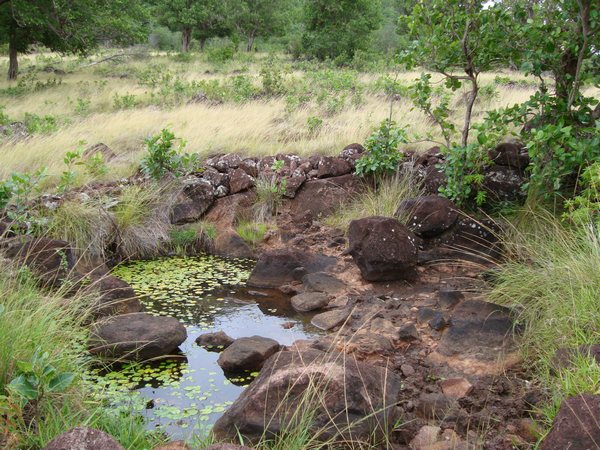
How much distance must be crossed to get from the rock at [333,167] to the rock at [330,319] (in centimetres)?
312

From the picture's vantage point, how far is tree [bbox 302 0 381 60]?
25.3 meters

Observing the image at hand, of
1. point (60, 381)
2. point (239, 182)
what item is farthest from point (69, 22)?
point (60, 381)

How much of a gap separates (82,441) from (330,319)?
356 cm

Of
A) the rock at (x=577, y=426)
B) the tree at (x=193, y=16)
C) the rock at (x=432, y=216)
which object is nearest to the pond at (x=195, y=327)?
the rock at (x=432, y=216)

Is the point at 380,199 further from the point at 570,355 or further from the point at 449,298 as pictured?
the point at 570,355

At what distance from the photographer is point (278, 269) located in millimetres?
6969

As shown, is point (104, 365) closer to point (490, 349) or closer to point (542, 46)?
point (490, 349)

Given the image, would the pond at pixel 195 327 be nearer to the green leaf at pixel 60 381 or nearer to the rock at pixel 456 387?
the green leaf at pixel 60 381

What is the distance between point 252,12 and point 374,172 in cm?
2684

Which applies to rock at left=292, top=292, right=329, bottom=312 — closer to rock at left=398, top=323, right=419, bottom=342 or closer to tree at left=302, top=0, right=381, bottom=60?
rock at left=398, top=323, right=419, bottom=342

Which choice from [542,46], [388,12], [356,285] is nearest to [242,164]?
[356,285]

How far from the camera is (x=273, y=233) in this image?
8.33 metres

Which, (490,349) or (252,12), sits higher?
(252,12)

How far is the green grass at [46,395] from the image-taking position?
3127mm
